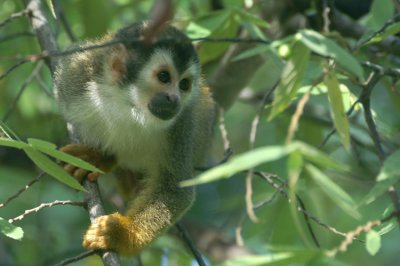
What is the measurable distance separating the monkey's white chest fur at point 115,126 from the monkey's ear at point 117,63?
0.09 m

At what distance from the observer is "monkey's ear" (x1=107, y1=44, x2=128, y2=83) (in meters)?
4.43

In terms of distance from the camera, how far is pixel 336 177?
6.16 metres

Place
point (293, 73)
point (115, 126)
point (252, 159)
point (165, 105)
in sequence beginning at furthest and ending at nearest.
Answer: point (115, 126), point (165, 105), point (293, 73), point (252, 159)

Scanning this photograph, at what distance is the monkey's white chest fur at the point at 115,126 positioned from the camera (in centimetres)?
447

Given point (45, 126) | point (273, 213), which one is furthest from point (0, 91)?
point (273, 213)

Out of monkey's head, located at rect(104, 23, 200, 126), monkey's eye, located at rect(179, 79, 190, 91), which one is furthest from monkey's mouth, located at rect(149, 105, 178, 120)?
monkey's eye, located at rect(179, 79, 190, 91)

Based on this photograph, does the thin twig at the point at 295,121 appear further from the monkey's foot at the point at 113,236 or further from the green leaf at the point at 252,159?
the monkey's foot at the point at 113,236

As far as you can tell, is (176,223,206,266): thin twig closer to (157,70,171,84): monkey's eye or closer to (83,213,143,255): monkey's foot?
(83,213,143,255): monkey's foot

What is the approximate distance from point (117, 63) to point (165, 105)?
0.47 meters

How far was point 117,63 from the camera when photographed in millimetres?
4426

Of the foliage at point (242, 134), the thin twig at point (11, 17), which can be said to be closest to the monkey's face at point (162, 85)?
the foliage at point (242, 134)

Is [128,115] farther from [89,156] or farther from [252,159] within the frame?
[252,159]

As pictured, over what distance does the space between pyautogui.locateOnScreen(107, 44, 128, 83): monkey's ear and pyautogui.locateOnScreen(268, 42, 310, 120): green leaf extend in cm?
189

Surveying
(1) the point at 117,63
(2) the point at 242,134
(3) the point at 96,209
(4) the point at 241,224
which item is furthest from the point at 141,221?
(2) the point at 242,134
